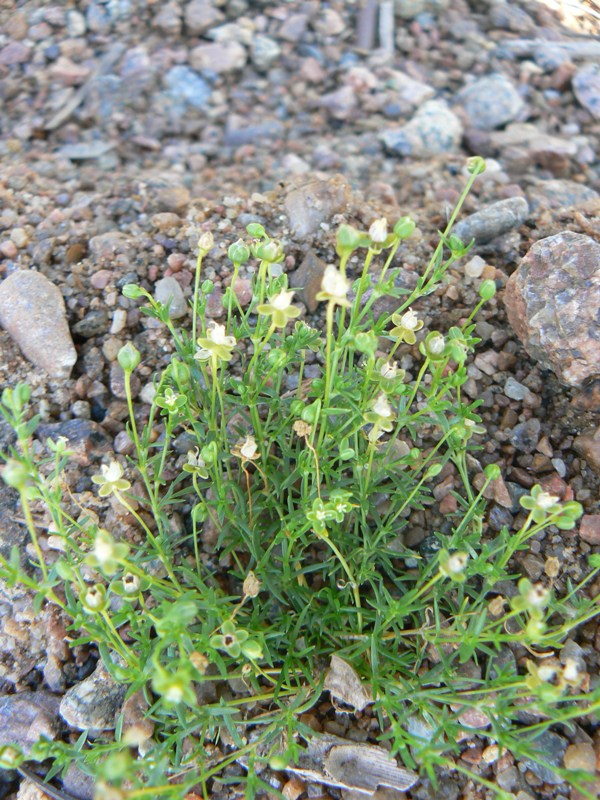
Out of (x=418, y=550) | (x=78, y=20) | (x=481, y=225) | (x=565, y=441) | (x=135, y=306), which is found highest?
(x=78, y=20)

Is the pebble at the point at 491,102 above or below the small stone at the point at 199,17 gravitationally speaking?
below

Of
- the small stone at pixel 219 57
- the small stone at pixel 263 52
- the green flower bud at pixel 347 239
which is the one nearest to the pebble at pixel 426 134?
the small stone at pixel 263 52

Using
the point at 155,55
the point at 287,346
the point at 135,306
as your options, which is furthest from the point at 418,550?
the point at 155,55

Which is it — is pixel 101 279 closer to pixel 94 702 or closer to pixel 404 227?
pixel 404 227

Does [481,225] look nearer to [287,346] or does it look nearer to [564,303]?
[564,303]

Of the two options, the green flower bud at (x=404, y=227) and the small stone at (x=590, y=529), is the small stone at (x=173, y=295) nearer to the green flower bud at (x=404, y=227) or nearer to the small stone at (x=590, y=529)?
the green flower bud at (x=404, y=227)

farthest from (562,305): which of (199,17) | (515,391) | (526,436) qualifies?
(199,17)

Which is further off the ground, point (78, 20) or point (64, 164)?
point (78, 20)

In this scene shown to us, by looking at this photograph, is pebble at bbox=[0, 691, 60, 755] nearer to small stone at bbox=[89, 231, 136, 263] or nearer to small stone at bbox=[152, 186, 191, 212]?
small stone at bbox=[89, 231, 136, 263]
